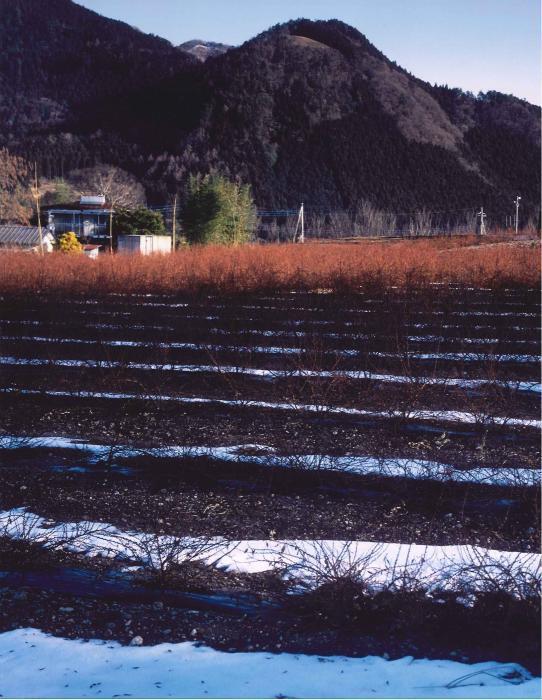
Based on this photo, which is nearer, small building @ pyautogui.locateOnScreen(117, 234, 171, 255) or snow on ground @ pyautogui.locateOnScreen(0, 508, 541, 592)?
snow on ground @ pyautogui.locateOnScreen(0, 508, 541, 592)

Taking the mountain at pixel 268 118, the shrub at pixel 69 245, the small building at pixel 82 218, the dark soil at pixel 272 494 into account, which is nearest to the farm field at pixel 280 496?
the dark soil at pixel 272 494

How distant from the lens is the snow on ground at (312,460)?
14.4 ft

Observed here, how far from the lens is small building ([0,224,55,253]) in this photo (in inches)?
1567

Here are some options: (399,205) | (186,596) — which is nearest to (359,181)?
(399,205)

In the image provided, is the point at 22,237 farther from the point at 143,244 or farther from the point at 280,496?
the point at 280,496

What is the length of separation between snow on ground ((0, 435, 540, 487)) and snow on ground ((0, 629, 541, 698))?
191cm

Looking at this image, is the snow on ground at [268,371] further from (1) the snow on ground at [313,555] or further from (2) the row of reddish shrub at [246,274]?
(2) the row of reddish shrub at [246,274]

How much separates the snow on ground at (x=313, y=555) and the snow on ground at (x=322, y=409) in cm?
225

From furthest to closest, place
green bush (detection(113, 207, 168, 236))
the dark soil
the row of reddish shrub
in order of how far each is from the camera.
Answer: green bush (detection(113, 207, 168, 236)) → the row of reddish shrub → the dark soil

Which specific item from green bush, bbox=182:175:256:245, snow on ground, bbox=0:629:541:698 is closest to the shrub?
green bush, bbox=182:175:256:245

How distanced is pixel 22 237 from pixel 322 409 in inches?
1586

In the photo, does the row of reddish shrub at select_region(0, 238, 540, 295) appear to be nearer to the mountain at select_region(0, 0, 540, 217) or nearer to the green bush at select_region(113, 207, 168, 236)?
the green bush at select_region(113, 207, 168, 236)

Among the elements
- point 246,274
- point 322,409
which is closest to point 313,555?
point 322,409

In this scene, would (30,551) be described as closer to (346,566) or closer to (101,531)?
(101,531)
